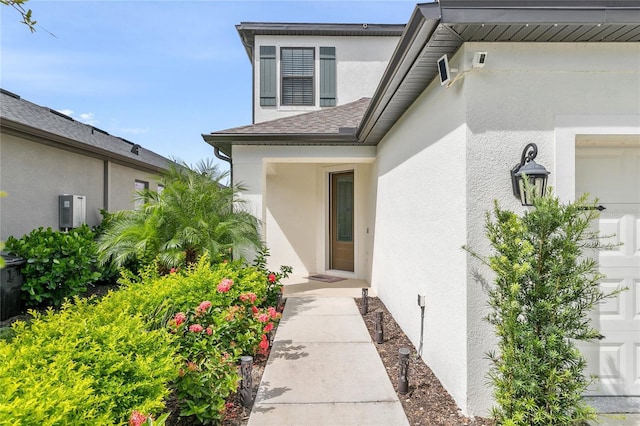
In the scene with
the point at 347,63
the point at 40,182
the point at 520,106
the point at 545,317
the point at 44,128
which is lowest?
the point at 545,317

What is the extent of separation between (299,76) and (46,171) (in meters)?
7.35

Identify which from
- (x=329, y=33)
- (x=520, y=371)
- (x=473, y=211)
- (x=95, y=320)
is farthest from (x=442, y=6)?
(x=329, y=33)

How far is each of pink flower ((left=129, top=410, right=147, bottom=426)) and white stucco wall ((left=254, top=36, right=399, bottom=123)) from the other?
9.48m

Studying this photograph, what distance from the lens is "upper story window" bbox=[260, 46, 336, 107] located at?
10.5 meters

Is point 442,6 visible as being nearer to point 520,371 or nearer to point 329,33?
point 520,371

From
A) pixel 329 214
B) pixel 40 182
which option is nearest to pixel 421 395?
pixel 329 214

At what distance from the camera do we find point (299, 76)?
420 inches

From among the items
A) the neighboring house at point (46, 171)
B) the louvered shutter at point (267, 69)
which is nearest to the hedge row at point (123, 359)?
the neighboring house at point (46, 171)

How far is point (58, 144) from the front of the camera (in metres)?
8.10

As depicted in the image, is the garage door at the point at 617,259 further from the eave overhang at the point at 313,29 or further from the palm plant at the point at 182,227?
the eave overhang at the point at 313,29

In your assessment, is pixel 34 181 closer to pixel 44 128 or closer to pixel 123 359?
pixel 44 128

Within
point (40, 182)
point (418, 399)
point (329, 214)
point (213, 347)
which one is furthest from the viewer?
point (329, 214)

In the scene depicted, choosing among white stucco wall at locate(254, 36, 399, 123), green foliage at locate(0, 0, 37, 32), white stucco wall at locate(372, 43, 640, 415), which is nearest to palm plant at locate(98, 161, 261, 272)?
white stucco wall at locate(372, 43, 640, 415)

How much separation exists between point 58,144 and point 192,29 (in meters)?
4.49
